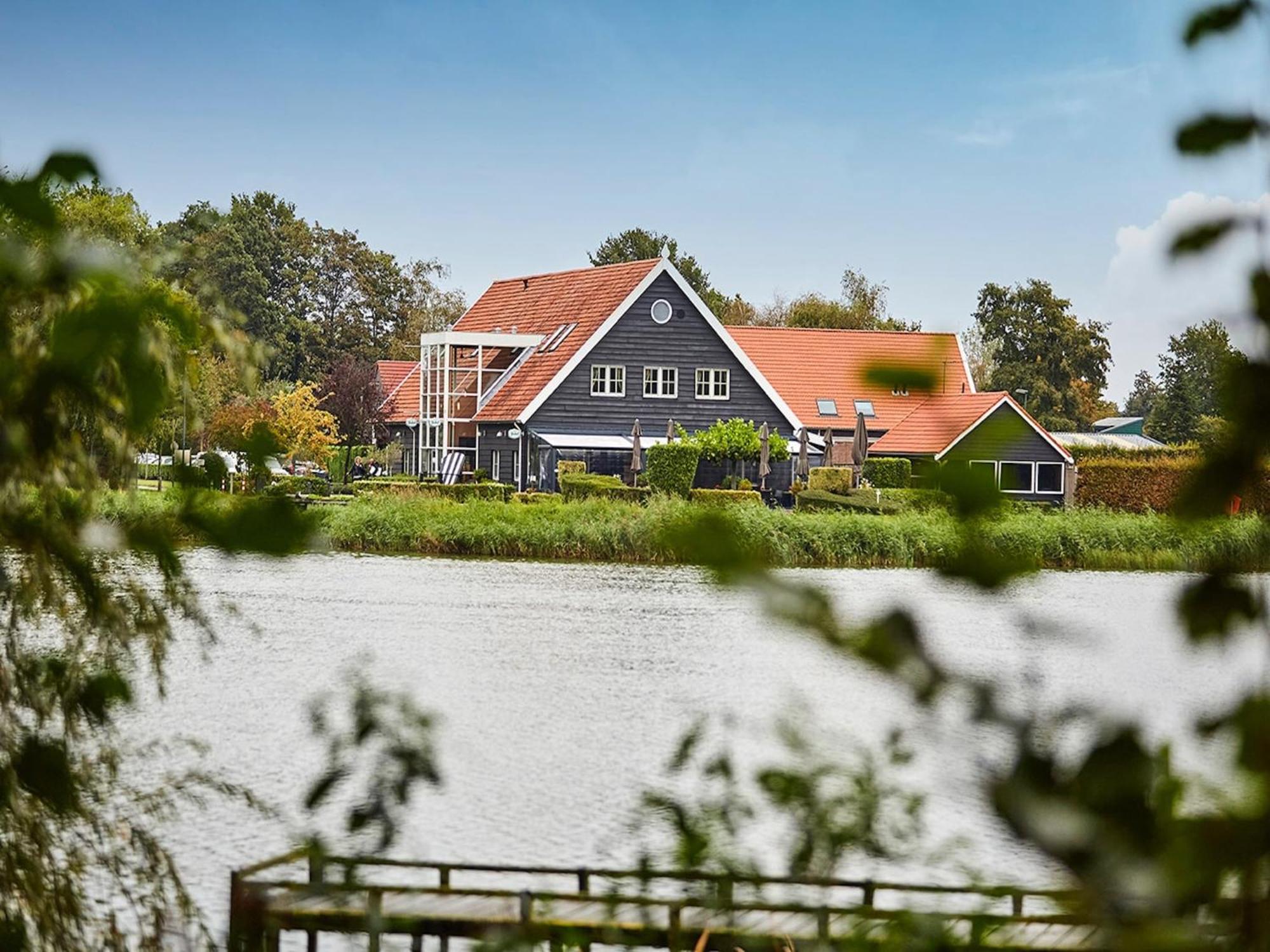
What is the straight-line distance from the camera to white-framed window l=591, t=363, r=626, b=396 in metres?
41.4

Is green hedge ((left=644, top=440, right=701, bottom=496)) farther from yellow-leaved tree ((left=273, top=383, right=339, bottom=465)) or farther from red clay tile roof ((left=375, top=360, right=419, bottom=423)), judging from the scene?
red clay tile roof ((left=375, top=360, right=419, bottom=423))

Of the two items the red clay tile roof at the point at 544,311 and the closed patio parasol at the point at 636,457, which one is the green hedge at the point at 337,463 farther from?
the closed patio parasol at the point at 636,457

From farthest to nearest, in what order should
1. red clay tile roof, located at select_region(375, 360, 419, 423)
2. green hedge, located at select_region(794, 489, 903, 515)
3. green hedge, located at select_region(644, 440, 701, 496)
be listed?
red clay tile roof, located at select_region(375, 360, 419, 423) < green hedge, located at select_region(644, 440, 701, 496) < green hedge, located at select_region(794, 489, 903, 515)

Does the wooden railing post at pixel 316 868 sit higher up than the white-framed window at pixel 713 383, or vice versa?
the white-framed window at pixel 713 383

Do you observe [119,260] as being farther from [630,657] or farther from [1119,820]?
[630,657]

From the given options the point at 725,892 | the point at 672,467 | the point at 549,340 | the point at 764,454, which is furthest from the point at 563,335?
the point at 725,892

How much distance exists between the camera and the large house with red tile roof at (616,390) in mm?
41031

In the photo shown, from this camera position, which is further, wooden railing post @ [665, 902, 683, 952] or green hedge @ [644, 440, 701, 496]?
green hedge @ [644, 440, 701, 496]

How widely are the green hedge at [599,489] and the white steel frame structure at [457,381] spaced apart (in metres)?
8.62

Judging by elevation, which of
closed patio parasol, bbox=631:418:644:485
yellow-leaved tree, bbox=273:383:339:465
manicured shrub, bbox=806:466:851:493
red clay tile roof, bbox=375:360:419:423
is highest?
red clay tile roof, bbox=375:360:419:423

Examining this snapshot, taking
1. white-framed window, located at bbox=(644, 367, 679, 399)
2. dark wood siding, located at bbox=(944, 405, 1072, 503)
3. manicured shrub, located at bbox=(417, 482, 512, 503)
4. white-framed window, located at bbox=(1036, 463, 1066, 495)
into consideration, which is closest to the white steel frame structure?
A: white-framed window, located at bbox=(644, 367, 679, 399)

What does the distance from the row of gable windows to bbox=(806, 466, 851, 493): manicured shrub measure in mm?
5568

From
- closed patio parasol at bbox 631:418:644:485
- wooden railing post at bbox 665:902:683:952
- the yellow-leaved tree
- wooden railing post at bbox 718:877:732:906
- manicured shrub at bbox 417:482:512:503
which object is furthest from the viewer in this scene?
the yellow-leaved tree

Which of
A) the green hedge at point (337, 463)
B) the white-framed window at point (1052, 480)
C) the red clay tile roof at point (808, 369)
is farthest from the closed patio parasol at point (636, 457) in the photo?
the green hedge at point (337, 463)
